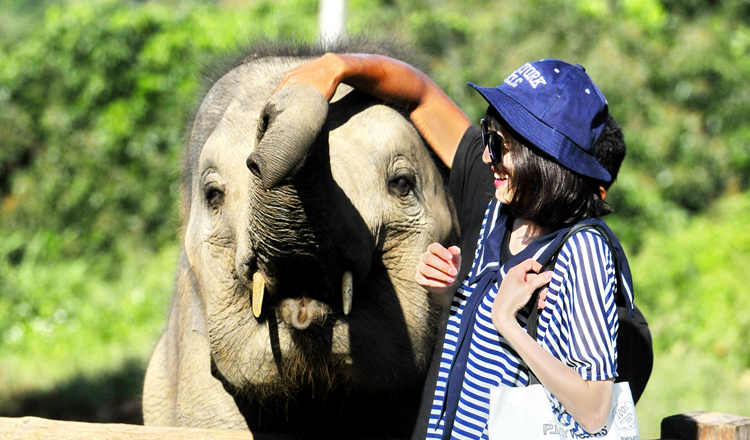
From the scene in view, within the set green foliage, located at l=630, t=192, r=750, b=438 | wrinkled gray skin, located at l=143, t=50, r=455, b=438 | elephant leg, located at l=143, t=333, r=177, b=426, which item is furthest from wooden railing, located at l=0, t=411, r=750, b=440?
green foliage, located at l=630, t=192, r=750, b=438

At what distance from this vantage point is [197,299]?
2.98 m

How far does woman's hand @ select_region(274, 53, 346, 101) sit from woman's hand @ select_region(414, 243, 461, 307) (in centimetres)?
65

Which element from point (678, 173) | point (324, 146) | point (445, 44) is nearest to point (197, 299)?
point (324, 146)

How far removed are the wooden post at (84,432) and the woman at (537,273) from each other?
696mm

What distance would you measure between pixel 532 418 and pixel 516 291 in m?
0.26

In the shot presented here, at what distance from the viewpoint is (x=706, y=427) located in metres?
2.35

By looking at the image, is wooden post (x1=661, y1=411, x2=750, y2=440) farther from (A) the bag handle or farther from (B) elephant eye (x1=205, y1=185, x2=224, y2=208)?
(B) elephant eye (x1=205, y1=185, x2=224, y2=208)

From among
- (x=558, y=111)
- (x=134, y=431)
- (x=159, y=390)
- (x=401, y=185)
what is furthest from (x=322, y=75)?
(x=159, y=390)

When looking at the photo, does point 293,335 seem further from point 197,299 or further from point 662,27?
point 662,27

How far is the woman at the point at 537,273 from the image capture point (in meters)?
1.76

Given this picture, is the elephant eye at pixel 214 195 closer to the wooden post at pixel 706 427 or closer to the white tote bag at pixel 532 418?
the white tote bag at pixel 532 418

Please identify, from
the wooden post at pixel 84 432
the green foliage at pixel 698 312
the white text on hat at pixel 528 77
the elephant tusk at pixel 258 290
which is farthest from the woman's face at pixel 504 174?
the green foliage at pixel 698 312

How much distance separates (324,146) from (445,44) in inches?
357

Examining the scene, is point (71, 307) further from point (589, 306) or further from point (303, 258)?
point (589, 306)
